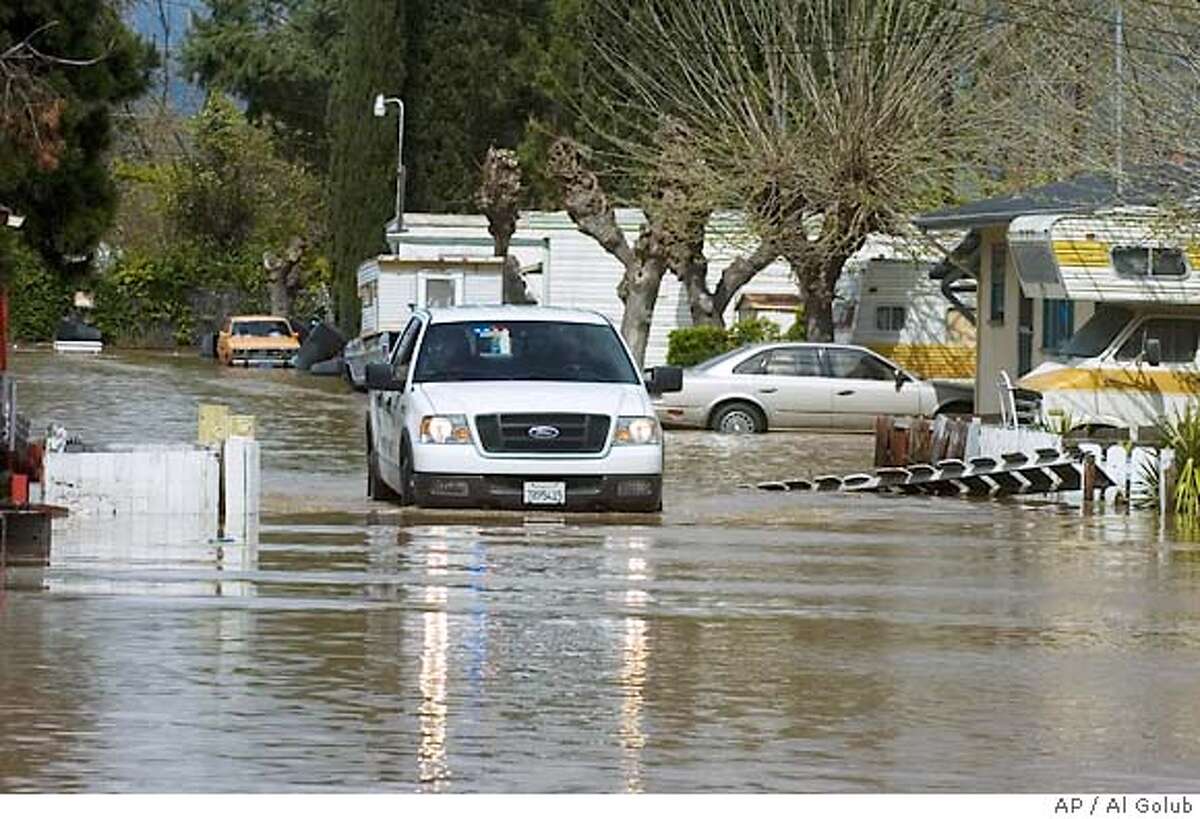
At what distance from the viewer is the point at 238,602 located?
14523 millimetres

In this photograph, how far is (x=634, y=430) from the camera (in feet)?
68.1

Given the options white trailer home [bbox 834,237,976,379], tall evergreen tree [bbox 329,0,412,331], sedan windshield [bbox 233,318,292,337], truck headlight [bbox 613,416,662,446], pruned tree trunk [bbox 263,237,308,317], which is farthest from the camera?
pruned tree trunk [bbox 263,237,308,317]

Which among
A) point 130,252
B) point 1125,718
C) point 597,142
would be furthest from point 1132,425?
point 130,252

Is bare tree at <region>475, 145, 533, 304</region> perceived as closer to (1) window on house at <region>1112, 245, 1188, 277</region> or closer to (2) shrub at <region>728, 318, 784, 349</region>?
(2) shrub at <region>728, 318, 784, 349</region>

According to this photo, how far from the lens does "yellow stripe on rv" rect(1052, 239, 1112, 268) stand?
97.0 ft

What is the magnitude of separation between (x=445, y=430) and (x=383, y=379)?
1285mm

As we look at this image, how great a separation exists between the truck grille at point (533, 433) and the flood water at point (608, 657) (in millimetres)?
559

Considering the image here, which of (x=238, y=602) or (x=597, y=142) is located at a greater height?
(x=597, y=142)

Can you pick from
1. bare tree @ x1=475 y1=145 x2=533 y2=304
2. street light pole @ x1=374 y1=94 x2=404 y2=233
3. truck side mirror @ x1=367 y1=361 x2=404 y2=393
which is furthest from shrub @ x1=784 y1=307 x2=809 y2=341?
truck side mirror @ x1=367 y1=361 x2=404 y2=393

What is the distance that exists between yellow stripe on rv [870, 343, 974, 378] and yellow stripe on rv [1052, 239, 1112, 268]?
17.9m

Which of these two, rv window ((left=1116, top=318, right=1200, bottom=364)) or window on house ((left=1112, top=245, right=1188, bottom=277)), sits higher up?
window on house ((left=1112, top=245, right=1188, bottom=277))

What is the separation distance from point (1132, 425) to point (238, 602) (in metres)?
15.7
